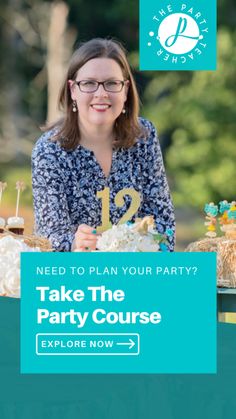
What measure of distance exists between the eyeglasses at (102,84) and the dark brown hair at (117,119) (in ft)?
0.24

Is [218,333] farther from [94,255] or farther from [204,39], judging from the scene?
[204,39]

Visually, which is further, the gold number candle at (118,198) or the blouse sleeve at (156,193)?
the blouse sleeve at (156,193)

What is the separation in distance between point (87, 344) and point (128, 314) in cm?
11

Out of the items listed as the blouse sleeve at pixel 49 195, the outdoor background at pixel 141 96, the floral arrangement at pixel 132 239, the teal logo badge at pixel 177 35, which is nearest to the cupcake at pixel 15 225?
the blouse sleeve at pixel 49 195

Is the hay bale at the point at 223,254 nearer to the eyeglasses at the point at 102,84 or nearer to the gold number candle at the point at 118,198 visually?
the gold number candle at the point at 118,198

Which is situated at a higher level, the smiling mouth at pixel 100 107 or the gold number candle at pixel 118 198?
the smiling mouth at pixel 100 107

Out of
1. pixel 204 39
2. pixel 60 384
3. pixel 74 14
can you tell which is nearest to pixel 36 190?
pixel 204 39

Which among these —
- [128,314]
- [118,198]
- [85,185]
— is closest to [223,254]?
[118,198]

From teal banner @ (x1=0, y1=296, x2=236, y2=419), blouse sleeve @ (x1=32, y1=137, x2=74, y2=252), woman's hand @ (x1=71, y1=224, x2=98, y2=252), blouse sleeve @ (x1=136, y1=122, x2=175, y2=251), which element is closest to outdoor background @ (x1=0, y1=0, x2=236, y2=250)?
blouse sleeve @ (x1=136, y1=122, x2=175, y2=251)

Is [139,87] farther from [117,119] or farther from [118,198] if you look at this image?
[118,198]

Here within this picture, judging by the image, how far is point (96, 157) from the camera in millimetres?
3070

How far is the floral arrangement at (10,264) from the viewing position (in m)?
2.47

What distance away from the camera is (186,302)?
91.5 inches

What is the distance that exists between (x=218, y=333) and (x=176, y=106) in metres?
8.21
